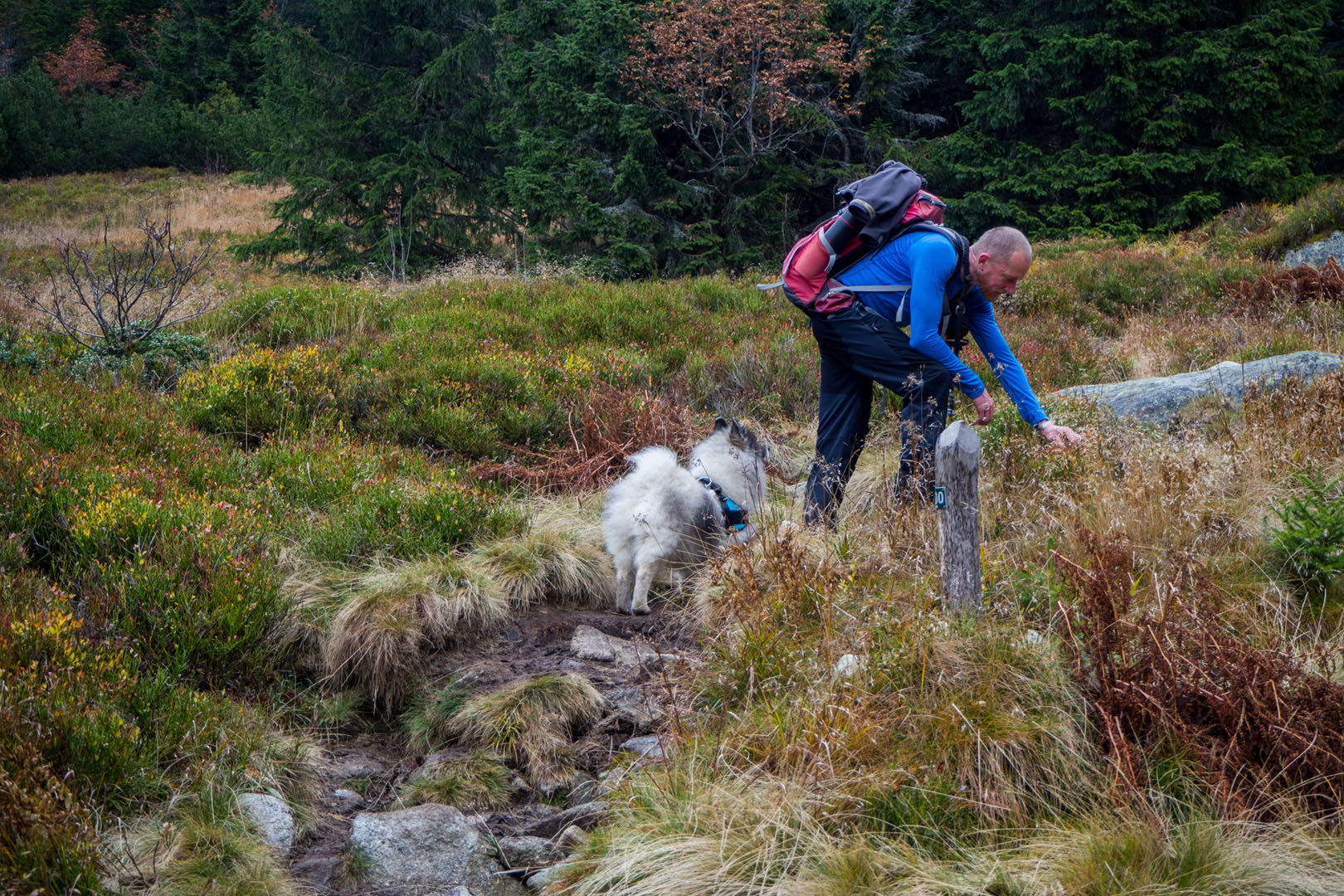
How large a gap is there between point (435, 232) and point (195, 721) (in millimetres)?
17127

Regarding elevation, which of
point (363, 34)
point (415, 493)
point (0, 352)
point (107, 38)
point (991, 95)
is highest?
point (107, 38)

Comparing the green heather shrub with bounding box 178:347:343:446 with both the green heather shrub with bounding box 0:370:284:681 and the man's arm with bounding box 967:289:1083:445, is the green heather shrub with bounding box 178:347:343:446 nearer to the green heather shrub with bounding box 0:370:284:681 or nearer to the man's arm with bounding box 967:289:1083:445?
the green heather shrub with bounding box 0:370:284:681

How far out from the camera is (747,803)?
10.2 feet

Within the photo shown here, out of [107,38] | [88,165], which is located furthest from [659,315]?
[107,38]

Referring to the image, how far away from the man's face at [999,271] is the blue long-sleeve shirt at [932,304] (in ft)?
0.37

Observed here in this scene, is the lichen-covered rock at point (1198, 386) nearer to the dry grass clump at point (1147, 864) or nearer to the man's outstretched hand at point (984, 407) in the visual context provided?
the man's outstretched hand at point (984, 407)

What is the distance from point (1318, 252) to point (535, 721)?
14847 mm

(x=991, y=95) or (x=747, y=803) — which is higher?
(x=991, y=95)

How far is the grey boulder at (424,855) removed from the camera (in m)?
3.29

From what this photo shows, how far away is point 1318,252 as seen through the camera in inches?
543

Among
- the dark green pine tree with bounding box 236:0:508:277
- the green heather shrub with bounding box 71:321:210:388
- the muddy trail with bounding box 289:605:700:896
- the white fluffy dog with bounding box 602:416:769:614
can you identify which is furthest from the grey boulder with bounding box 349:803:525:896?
the dark green pine tree with bounding box 236:0:508:277

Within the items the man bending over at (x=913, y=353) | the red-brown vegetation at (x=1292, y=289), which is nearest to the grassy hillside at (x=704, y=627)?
the man bending over at (x=913, y=353)

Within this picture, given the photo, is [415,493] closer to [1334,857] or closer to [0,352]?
[0,352]

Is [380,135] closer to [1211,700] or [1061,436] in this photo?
[1061,436]
